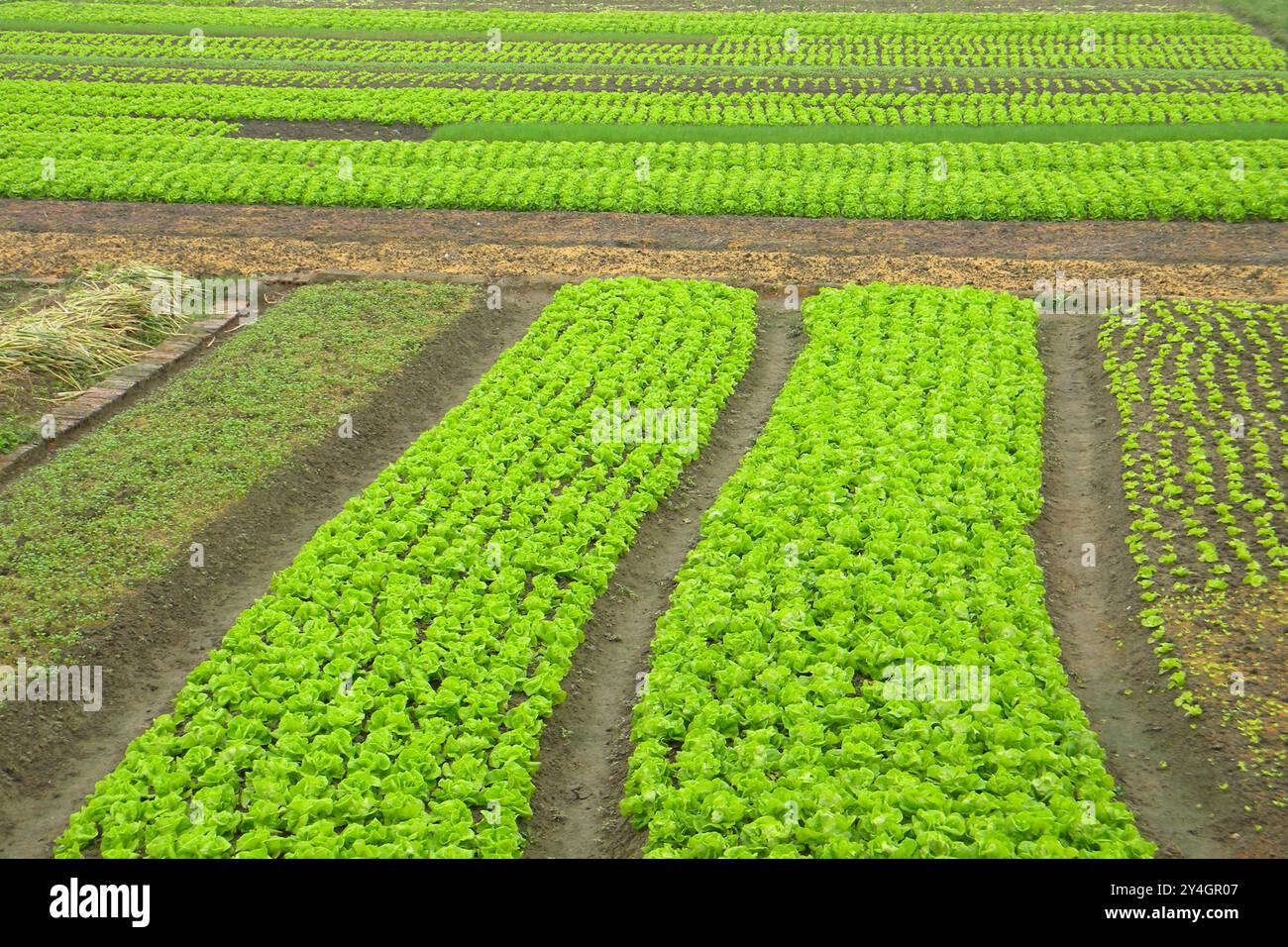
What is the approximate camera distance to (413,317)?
1686 cm

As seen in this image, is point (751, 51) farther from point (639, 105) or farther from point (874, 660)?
point (874, 660)

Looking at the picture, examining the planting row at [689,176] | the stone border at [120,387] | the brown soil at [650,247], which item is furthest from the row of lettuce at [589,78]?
the stone border at [120,387]

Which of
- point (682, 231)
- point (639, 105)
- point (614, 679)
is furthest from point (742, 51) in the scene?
point (614, 679)

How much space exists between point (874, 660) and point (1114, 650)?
2.60 meters

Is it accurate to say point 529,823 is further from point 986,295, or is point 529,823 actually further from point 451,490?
point 986,295

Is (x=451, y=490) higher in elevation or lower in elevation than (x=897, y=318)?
lower

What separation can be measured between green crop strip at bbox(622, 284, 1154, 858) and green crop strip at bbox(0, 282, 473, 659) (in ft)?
16.9

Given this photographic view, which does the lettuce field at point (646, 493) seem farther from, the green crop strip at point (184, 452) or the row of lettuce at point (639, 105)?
the row of lettuce at point (639, 105)

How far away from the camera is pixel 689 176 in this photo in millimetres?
22969

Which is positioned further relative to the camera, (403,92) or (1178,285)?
(403,92)

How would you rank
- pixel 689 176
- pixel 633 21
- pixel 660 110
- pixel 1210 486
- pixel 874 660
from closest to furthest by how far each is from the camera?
pixel 874 660 → pixel 1210 486 → pixel 689 176 → pixel 660 110 → pixel 633 21

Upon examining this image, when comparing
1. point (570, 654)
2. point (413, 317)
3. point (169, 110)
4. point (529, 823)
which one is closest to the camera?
point (529, 823)

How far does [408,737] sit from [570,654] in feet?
5.91

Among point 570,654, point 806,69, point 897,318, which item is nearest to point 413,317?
point 897,318
